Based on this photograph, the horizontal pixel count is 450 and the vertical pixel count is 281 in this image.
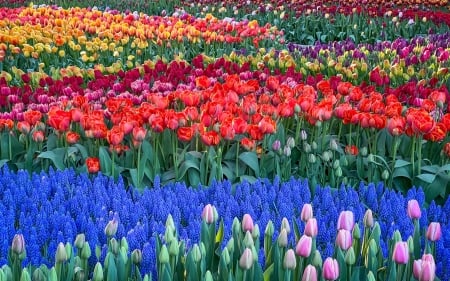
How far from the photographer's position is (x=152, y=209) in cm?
292

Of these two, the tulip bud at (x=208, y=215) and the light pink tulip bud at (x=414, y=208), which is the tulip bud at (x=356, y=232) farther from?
the tulip bud at (x=208, y=215)

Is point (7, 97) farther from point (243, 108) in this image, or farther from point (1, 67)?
point (1, 67)

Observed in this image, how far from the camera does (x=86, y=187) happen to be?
3166 mm

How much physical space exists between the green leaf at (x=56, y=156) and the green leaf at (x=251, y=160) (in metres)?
0.97

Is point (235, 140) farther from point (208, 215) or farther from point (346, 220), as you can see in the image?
point (346, 220)

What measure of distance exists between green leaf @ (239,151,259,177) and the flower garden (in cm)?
1

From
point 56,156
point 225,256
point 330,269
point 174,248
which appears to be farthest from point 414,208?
point 56,156

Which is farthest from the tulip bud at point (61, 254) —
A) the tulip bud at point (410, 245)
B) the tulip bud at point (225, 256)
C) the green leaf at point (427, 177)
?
the green leaf at point (427, 177)

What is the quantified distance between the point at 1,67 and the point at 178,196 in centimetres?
456

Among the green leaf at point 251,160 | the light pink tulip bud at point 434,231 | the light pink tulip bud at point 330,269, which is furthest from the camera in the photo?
the green leaf at point 251,160

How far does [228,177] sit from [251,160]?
0.52ft

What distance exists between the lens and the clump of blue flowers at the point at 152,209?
98.7 inches

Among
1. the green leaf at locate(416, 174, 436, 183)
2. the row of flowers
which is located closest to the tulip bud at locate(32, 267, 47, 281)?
the row of flowers

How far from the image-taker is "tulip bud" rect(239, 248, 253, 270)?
1.90m
